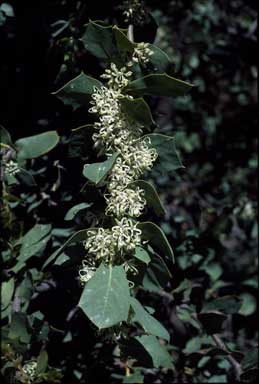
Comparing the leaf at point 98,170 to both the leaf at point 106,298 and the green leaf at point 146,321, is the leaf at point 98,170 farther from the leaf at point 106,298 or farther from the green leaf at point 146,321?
the green leaf at point 146,321

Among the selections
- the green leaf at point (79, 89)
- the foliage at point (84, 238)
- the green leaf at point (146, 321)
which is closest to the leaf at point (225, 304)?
the foliage at point (84, 238)

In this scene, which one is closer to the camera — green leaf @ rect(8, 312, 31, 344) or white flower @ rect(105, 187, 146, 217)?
white flower @ rect(105, 187, 146, 217)

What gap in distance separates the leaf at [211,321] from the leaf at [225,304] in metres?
0.09

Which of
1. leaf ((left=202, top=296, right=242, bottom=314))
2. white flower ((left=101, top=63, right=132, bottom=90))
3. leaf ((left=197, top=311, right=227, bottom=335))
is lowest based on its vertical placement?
leaf ((left=202, top=296, right=242, bottom=314))

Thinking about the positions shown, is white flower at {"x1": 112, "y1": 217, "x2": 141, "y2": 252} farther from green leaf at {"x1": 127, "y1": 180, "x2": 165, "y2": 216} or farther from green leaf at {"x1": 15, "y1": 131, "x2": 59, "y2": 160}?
green leaf at {"x1": 15, "y1": 131, "x2": 59, "y2": 160}

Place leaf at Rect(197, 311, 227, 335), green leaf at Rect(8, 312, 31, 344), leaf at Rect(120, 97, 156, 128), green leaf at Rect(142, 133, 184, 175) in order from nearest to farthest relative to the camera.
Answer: leaf at Rect(120, 97, 156, 128) < green leaf at Rect(142, 133, 184, 175) < green leaf at Rect(8, 312, 31, 344) < leaf at Rect(197, 311, 227, 335)

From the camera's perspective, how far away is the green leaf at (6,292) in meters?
1.72

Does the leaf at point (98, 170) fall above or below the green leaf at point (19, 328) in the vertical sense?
above

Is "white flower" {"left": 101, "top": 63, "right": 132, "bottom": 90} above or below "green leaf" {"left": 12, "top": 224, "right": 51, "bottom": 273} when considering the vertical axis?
above

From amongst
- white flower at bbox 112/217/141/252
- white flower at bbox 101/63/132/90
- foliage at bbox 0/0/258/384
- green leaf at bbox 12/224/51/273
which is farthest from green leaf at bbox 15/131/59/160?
white flower at bbox 112/217/141/252

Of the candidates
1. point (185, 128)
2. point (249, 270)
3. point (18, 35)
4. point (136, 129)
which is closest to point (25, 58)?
point (18, 35)

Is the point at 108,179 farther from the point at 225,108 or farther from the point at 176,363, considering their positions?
the point at 225,108

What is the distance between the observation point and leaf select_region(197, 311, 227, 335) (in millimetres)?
1875

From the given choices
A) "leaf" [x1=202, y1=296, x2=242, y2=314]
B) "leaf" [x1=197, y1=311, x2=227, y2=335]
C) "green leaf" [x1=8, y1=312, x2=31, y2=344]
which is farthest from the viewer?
"leaf" [x1=202, y1=296, x2=242, y2=314]
